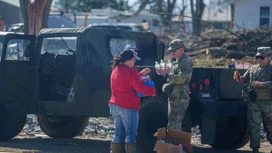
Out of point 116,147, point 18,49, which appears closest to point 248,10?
point 18,49

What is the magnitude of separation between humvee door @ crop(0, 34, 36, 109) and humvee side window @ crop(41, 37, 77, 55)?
244 millimetres

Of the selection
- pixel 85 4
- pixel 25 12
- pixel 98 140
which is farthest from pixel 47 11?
pixel 85 4

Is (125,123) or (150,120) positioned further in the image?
(150,120)

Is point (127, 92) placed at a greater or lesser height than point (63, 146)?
greater

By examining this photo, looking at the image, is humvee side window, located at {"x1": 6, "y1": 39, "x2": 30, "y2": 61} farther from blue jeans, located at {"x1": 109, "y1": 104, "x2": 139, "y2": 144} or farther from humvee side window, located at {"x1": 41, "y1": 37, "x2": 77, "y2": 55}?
Answer: blue jeans, located at {"x1": 109, "y1": 104, "x2": 139, "y2": 144}

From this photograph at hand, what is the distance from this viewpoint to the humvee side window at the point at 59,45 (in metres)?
12.3

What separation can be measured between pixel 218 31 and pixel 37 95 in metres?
17.7

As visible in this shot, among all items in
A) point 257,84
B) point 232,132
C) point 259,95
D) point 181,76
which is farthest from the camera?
point 232,132

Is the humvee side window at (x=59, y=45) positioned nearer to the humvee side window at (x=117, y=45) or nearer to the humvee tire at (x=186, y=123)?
the humvee side window at (x=117, y=45)

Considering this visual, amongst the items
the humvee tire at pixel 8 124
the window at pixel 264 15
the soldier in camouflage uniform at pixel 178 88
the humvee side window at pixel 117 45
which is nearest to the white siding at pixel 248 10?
the window at pixel 264 15

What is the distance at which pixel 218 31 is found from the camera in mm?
28969

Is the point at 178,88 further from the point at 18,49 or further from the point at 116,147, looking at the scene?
the point at 18,49

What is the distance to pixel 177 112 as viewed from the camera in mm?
10016

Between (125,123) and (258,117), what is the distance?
92.7 inches
